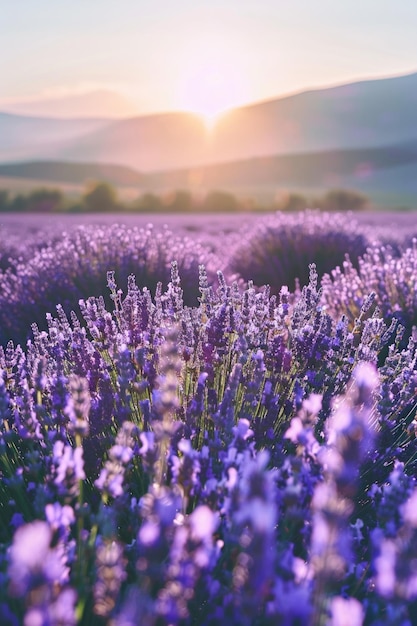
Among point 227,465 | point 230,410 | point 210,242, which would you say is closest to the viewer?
point 227,465

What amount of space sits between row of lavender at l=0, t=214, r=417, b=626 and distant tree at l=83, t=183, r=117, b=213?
83.5ft

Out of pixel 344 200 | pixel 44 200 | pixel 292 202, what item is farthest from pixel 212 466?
pixel 44 200

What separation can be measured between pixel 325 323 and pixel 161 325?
24.1 inches

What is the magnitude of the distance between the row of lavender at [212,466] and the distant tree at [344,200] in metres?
23.7

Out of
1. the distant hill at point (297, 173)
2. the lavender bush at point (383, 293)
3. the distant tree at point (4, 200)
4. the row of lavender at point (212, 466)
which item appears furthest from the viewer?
the distant hill at point (297, 173)

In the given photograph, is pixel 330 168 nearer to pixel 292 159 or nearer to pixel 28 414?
pixel 292 159

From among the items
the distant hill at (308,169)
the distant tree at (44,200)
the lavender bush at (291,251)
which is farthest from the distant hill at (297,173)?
the lavender bush at (291,251)

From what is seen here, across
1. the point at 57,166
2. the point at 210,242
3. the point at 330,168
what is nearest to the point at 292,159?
the point at 330,168

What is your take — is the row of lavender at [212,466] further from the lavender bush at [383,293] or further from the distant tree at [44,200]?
the distant tree at [44,200]

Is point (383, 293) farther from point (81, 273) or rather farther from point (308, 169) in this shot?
point (308, 169)

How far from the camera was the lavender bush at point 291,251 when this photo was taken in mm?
5668

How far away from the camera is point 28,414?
1.69m

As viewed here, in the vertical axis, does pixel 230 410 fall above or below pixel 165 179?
below

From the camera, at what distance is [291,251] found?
19.1ft
